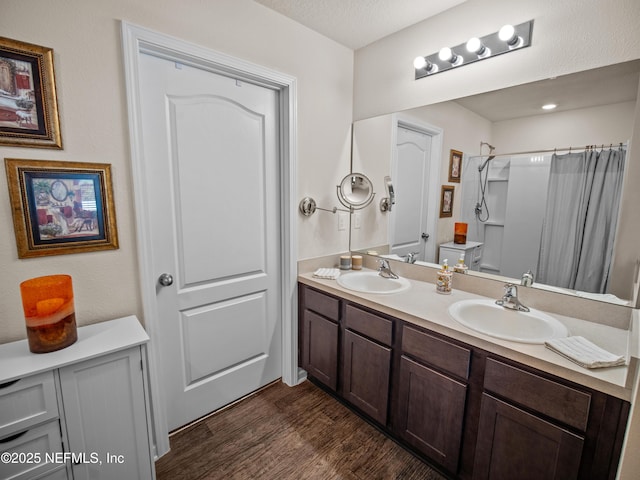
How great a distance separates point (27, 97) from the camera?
1142 mm

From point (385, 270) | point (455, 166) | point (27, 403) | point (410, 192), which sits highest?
point (455, 166)

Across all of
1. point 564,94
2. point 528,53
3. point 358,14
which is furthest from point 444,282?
point 358,14

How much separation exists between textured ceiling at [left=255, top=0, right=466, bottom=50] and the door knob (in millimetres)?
1607

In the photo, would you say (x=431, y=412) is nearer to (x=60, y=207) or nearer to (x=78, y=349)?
(x=78, y=349)

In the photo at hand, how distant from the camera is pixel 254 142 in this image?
6.15 ft

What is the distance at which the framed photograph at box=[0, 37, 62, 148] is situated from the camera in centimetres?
110

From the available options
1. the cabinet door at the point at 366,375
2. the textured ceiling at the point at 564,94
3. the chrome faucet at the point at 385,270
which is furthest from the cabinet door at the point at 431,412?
the textured ceiling at the point at 564,94

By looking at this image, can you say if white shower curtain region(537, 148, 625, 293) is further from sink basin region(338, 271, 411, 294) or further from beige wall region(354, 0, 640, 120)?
sink basin region(338, 271, 411, 294)

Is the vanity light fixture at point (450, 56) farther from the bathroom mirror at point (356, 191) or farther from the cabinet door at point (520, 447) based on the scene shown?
the cabinet door at point (520, 447)

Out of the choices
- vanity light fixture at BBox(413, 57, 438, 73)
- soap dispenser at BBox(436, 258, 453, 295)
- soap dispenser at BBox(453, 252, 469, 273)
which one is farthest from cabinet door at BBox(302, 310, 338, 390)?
vanity light fixture at BBox(413, 57, 438, 73)

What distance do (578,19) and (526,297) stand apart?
51.1 inches

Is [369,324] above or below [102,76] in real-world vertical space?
below

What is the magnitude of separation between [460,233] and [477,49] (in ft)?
3.30

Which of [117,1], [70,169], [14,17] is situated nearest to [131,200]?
[70,169]
